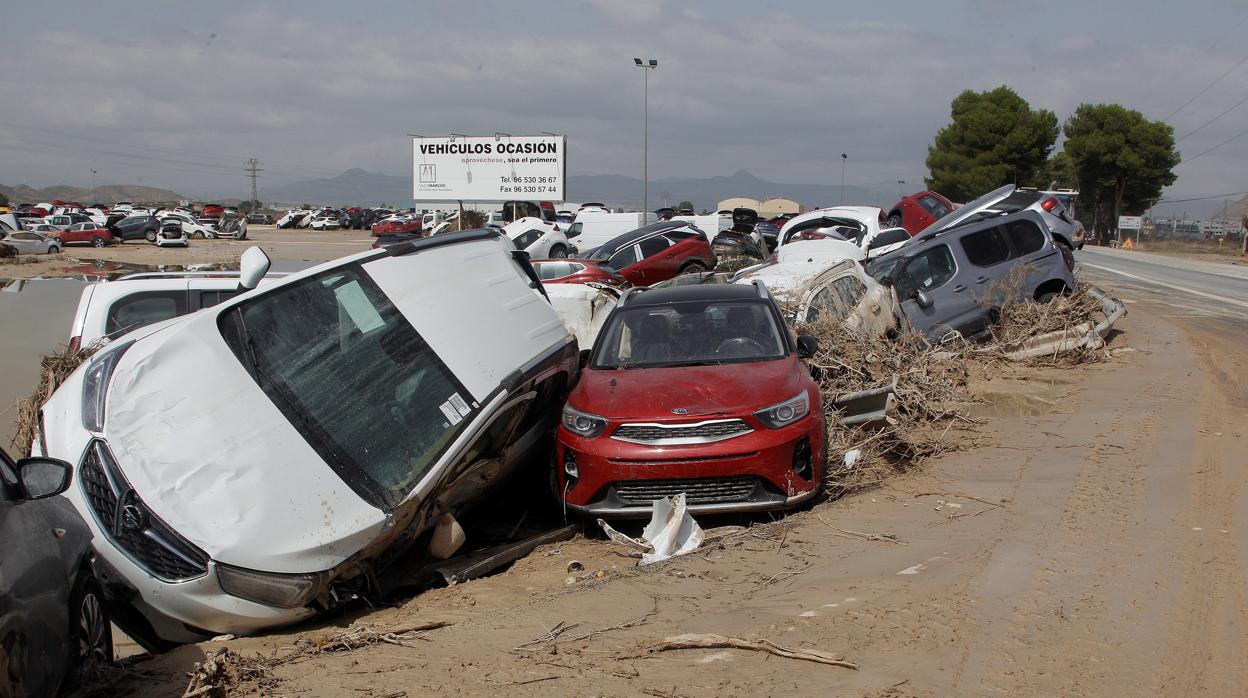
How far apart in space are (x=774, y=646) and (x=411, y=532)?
2.21 meters

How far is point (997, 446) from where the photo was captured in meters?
8.48

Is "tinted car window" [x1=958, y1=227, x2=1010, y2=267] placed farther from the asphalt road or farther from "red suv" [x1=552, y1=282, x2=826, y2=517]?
"red suv" [x1=552, y1=282, x2=826, y2=517]

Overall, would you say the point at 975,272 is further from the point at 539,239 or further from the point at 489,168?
the point at 489,168

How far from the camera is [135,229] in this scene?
53.3 metres

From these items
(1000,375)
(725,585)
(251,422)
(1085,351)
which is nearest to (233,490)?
(251,422)

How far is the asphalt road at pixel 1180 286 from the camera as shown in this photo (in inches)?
736

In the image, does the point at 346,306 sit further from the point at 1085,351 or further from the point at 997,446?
the point at 1085,351

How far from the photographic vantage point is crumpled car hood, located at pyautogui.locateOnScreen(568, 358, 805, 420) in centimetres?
679

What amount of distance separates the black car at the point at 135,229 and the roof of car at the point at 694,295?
5052 cm

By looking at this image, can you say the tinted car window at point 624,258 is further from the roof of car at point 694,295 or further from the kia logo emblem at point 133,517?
the kia logo emblem at point 133,517

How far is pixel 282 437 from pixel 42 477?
142 cm

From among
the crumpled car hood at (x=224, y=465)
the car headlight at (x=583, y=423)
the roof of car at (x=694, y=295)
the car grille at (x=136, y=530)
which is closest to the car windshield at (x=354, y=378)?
the crumpled car hood at (x=224, y=465)

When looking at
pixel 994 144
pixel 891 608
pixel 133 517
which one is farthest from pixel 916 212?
pixel 994 144

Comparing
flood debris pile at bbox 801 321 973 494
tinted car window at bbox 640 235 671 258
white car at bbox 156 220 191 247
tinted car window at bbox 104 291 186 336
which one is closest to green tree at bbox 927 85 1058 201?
white car at bbox 156 220 191 247
